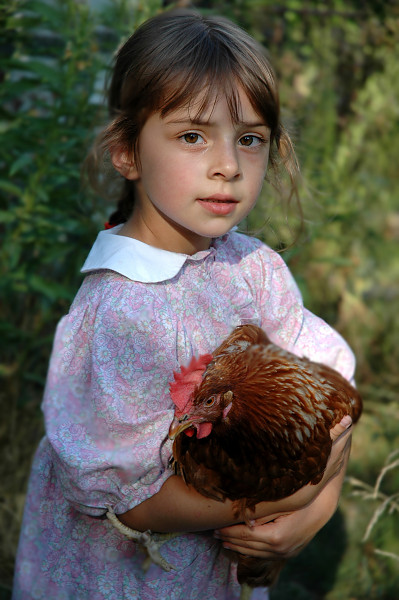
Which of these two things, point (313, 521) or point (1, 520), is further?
point (1, 520)

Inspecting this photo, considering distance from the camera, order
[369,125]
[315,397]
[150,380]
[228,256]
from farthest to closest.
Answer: [369,125]
[228,256]
[315,397]
[150,380]

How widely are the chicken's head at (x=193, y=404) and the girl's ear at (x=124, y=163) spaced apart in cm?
51

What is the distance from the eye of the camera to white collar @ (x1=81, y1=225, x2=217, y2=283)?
141cm

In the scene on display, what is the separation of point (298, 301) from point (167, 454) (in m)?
0.61

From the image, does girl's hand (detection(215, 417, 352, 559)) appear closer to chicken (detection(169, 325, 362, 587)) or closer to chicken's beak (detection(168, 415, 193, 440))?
chicken (detection(169, 325, 362, 587))

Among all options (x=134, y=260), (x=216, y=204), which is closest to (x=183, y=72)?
(x=216, y=204)

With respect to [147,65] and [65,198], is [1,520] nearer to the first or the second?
[65,198]

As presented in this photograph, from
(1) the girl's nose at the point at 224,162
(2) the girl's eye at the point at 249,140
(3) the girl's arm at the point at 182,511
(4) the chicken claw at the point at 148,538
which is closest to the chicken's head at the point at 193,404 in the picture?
(3) the girl's arm at the point at 182,511

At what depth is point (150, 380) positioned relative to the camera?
A: 4.38 feet

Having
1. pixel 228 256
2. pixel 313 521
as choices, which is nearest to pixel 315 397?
pixel 313 521

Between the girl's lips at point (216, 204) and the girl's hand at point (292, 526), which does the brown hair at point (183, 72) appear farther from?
the girl's hand at point (292, 526)

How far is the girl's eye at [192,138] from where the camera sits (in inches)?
53.5

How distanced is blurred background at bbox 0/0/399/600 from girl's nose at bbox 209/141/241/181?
38 cm

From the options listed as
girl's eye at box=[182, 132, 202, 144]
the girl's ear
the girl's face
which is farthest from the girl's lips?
the girl's ear
